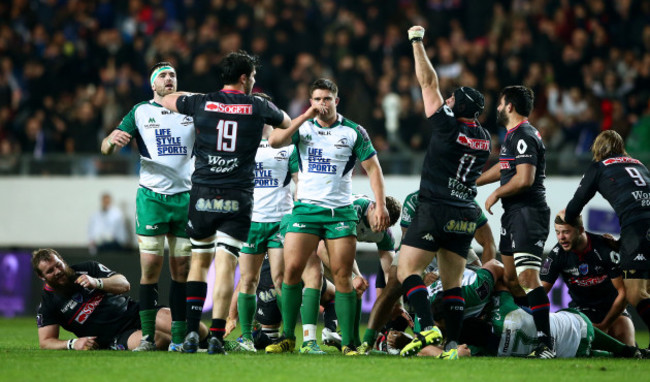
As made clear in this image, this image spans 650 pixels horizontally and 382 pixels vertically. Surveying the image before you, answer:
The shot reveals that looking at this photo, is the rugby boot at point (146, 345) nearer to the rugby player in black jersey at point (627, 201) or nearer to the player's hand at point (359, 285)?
the player's hand at point (359, 285)

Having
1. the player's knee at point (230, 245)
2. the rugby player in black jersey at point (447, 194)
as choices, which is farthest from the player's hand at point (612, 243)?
the player's knee at point (230, 245)

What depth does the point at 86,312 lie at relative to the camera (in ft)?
29.5

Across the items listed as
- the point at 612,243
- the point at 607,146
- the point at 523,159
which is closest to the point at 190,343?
the point at 523,159

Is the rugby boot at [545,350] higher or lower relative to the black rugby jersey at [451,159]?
lower

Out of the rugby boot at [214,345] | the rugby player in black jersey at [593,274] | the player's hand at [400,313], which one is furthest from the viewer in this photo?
the rugby player in black jersey at [593,274]

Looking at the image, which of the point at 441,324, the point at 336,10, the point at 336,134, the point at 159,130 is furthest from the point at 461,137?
the point at 336,10

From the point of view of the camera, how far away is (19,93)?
18828 millimetres

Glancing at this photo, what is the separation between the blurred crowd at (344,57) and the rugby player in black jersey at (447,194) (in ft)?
22.9

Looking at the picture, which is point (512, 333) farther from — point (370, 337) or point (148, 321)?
point (148, 321)

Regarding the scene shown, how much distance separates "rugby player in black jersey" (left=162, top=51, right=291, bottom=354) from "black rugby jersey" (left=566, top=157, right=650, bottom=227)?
3.16 m

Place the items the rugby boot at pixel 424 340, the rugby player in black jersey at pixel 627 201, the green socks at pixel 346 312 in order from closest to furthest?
the rugby boot at pixel 424 340 < the green socks at pixel 346 312 < the rugby player in black jersey at pixel 627 201

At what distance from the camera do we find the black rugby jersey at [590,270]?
9820mm

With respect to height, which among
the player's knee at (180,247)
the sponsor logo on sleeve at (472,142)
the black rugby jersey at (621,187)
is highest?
the sponsor logo on sleeve at (472,142)

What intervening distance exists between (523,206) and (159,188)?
3.49 metres
